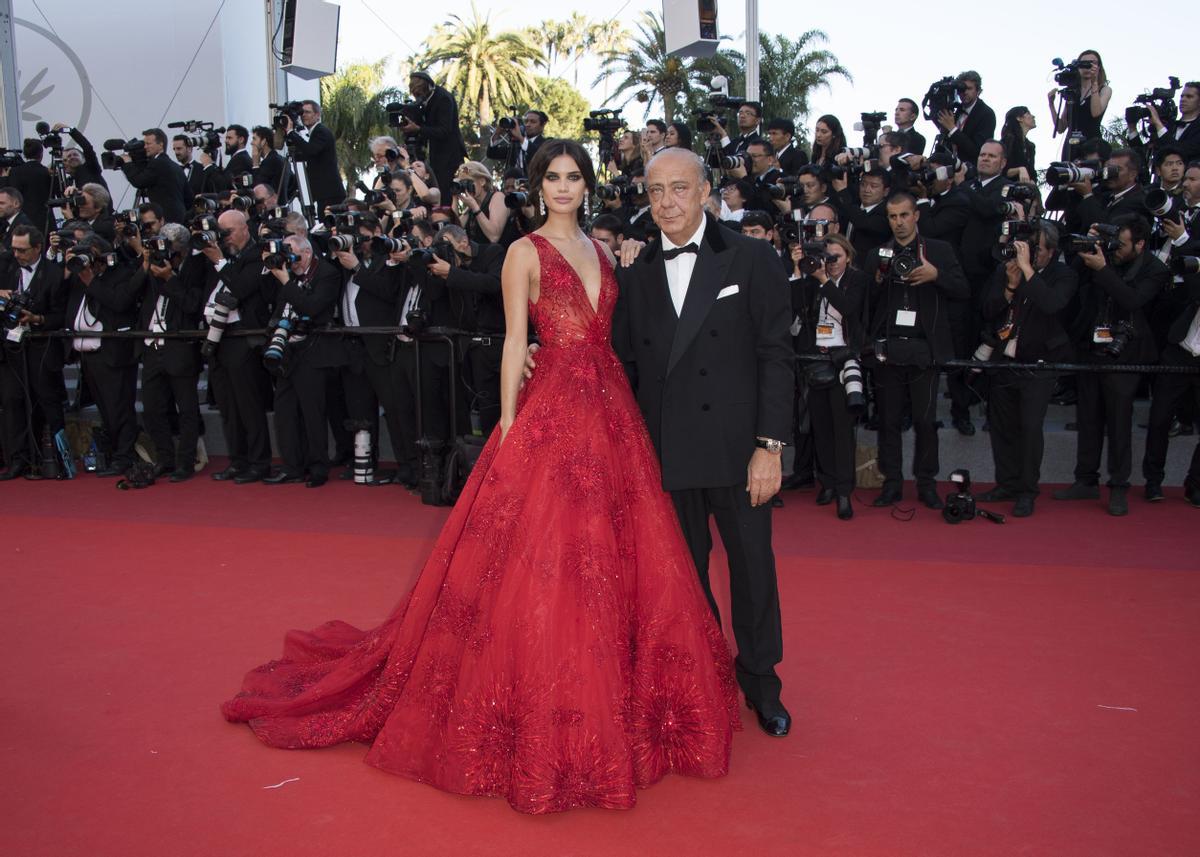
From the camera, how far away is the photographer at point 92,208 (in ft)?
29.2

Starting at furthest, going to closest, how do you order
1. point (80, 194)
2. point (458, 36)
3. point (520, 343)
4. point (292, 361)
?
point (458, 36)
point (80, 194)
point (292, 361)
point (520, 343)

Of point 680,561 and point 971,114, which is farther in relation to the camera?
point 971,114

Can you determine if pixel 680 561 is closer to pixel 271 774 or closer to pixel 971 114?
pixel 271 774

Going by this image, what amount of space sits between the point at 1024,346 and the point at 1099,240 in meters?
0.71

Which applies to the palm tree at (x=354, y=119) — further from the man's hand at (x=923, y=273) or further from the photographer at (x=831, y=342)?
the man's hand at (x=923, y=273)

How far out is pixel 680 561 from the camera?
317 cm

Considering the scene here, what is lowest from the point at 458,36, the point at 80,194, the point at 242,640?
the point at 242,640

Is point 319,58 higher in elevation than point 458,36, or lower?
lower

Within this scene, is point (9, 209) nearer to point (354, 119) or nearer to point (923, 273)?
point (923, 273)

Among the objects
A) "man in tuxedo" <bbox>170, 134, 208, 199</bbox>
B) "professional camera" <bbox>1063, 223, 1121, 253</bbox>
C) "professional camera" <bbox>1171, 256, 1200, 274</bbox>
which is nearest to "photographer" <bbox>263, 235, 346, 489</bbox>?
"man in tuxedo" <bbox>170, 134, 208, 199</bbox>

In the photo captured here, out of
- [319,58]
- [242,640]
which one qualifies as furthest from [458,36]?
[242,640]

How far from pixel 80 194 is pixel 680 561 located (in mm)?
7664

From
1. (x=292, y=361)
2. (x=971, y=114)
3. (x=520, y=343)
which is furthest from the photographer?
(x=971, y=114)

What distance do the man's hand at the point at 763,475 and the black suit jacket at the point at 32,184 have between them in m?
9.35
